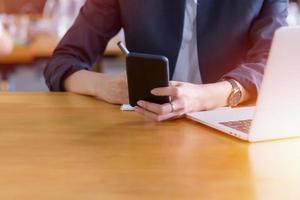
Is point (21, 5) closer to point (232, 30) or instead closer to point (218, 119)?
point (232, 30)

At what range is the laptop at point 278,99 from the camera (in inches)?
34.9

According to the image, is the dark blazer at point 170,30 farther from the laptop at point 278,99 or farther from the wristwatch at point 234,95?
the laptop at point 278,99

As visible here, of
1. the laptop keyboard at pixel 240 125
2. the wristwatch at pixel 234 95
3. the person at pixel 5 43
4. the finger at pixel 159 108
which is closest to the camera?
the laptop keyboard at pixel 240 125

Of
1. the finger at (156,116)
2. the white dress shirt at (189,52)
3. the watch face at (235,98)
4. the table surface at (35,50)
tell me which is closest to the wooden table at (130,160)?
the finger at (156,116)

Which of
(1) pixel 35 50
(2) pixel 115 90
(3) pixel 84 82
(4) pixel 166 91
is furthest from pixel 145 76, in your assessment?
(1) pixel 35 50

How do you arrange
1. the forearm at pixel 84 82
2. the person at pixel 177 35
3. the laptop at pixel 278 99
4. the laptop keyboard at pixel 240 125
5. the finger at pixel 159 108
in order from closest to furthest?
the laptop at pixel 278 99, the laptop keyboard at pixel 240 125, the finger at pixel 159 108, the forearm at pixel 84 82, the person at pixel 177 35

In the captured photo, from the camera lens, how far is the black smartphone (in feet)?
3.80

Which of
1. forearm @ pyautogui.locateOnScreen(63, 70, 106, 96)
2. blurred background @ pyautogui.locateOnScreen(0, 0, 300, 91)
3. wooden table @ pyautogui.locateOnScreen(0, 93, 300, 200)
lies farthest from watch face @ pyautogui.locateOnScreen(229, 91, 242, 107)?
blurred background @ pyautogui.locateOnScreen(0, 0, 300, 91)

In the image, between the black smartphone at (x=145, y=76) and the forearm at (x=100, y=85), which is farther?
the forearm at (x=100, y=85)

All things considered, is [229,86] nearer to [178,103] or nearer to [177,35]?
[178,103]

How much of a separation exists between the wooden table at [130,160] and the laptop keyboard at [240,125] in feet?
→ 0.11

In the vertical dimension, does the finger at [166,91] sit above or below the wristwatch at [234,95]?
above

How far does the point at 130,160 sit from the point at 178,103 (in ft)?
1.00

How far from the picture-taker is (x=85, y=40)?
63.1 inches
